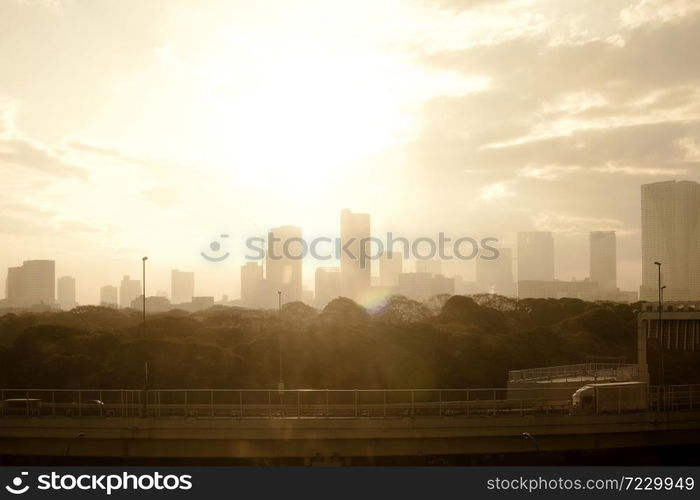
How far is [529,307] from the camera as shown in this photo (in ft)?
349

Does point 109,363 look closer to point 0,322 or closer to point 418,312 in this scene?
point 0,322

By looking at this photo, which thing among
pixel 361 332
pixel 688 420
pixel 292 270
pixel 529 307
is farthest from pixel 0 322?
pixel 292 270

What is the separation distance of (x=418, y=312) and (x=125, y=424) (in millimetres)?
77393

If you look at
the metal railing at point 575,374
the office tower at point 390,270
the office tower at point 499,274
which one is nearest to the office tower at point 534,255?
the office tower at point 499,274

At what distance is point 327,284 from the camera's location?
193 meters

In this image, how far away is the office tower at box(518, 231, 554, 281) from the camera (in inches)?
7382

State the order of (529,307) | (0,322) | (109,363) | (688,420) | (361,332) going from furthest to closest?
(529,307), (0,322), (361,332), (109,363), (688,420)

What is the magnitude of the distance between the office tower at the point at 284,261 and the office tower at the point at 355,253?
10.2 metres

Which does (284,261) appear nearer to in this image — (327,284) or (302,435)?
(327,284)

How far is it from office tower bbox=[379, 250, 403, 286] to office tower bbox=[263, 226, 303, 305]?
740 inches

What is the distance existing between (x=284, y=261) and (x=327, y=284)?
14196 millimetres

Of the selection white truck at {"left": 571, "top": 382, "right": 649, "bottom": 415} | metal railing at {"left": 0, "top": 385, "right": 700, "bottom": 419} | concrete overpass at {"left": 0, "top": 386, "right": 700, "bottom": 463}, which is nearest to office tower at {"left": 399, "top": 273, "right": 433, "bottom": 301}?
metal railing at {"left": 0, "top": 385, "right": 700, "bottom": 419}

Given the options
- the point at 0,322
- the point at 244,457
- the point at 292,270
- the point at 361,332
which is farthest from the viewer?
the point at 292,270

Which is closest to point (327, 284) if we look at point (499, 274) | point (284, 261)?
point (284, 261)
